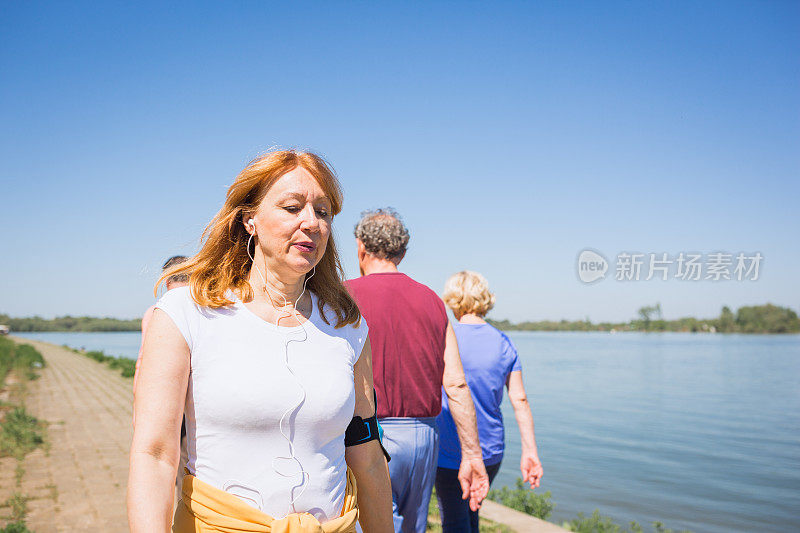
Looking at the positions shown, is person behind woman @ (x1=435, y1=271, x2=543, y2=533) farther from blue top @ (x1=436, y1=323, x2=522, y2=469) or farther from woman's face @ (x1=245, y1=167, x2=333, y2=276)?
woman's face @ (x1=245, y1=167, x2=333, y2=276)

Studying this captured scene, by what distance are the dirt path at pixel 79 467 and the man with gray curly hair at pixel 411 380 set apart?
3434mm

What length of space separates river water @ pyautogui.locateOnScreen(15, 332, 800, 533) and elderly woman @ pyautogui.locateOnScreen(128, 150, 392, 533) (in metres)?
6.89

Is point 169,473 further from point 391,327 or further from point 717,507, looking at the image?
point 717,507

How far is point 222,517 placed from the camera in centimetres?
144

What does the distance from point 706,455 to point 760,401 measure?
10.0 meters

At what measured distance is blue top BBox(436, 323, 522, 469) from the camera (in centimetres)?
344

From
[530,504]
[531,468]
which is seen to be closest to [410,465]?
[531,468]

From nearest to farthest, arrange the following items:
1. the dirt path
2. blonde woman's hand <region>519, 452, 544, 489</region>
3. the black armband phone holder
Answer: the black armband phone holder
blonde woman's hand <region>519, 452, 544, 489</region>
the dirt path

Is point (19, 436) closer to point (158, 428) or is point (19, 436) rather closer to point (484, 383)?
point (484, 383)

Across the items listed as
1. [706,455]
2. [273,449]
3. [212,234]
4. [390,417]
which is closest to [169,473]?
[273,449]

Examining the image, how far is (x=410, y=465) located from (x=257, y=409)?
1506 millimetres

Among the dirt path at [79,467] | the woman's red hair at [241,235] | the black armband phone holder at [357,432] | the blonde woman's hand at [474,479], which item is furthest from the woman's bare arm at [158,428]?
the dirt path at [79,467]

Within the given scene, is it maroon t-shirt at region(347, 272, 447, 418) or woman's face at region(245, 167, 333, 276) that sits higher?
woman's face at region(245, 167, 333, 276)

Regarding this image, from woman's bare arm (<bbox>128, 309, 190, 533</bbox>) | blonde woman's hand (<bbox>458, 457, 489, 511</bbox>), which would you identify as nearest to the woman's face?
woman's bare arm (<bbox>128, 309, 190, 533</bbox>)
